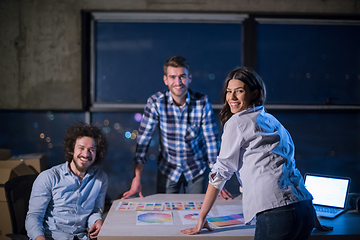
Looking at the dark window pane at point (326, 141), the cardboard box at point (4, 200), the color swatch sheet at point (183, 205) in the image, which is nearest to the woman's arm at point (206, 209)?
the color swatch sheet at point (183, 205)

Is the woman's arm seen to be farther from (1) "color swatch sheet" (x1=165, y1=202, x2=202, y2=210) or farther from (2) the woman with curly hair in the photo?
(1) "color swatch sheet" (x1=165, y1=202, x2=202, y2=210)

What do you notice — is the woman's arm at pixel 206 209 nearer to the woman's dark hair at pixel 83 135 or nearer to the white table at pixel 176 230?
the white table at pixel 176 230

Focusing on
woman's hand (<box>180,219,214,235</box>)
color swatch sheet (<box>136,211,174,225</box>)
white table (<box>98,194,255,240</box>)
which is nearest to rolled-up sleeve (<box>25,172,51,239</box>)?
white table (<box>98,194,255,240</box>)

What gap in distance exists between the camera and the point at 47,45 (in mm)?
2969

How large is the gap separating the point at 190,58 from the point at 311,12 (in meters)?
1.39

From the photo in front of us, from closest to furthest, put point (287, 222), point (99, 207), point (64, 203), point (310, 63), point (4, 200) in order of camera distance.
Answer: point (287, 222) → point (64, 203) → point (99, 207) → point (4, 200) → point (310, 63)

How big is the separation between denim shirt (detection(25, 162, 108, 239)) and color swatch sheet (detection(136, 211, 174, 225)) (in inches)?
13.1

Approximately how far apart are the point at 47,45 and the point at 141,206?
6.78ft

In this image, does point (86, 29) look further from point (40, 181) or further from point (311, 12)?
point (311, 12)

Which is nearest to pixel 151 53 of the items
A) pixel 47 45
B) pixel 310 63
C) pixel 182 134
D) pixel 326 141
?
pixel 47 45

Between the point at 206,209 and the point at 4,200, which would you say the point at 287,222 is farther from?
the point at 4,200

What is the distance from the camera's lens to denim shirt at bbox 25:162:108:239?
171cm

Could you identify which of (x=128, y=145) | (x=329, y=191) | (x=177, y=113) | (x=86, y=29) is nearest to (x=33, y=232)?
(x=177, y=113)

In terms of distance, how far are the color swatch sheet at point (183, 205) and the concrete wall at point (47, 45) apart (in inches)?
65.3
